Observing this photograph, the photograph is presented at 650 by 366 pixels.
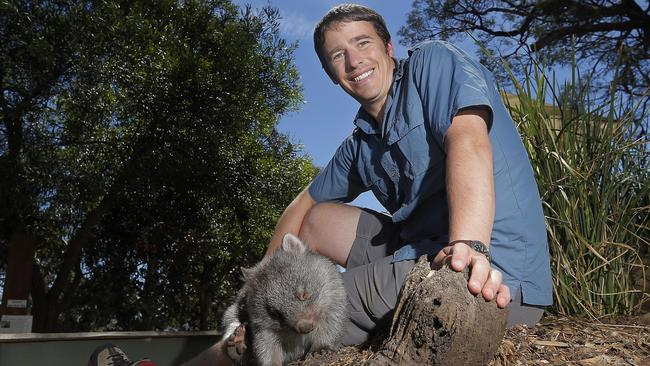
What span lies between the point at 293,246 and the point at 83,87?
6319mm

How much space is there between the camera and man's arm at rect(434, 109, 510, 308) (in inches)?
73.2

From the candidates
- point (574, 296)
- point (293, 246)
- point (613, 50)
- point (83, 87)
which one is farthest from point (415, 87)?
point (613, 50)

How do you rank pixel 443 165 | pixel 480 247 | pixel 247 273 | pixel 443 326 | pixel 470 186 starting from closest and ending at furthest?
pixel 443 326 < pixel 480 247 < pixel 470 186 < pixel 443 165 < pixel 247 273

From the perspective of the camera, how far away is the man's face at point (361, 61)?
2885 millimetres

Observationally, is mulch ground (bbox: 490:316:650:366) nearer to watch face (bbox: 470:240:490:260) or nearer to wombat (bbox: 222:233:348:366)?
watch face (bbox: 470:240:490:260)

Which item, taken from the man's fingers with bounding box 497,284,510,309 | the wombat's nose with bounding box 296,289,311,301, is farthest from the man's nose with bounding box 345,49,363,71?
the man's fingers with bounding box 497,284,510,309

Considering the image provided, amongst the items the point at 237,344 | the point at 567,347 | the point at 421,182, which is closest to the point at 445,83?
the point at 421,182

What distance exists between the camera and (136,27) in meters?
8.88

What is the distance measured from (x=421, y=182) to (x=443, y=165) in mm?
119

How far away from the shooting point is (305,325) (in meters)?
2.55

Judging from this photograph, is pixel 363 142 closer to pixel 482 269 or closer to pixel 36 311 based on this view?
pixel 482 269

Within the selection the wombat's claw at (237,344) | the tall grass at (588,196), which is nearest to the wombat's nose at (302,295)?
the wombat's claw at (237,344)

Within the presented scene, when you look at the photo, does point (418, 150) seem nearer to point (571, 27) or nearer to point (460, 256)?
point (460, 256)

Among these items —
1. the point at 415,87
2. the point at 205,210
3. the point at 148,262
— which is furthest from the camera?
the point at 148,262
